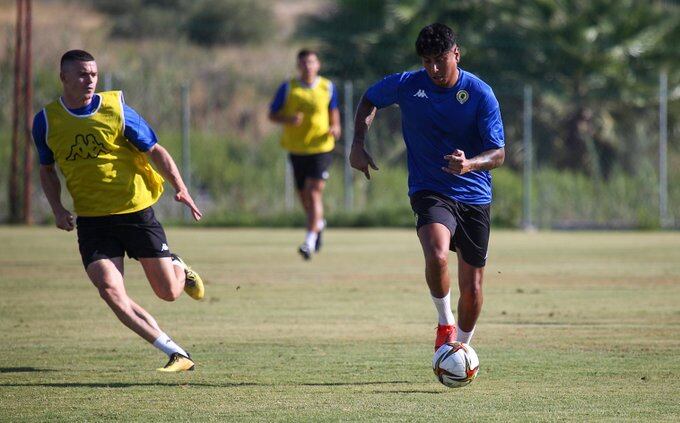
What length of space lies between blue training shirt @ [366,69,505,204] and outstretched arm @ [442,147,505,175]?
0.25 feet

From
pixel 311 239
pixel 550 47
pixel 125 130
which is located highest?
pixel 550 47

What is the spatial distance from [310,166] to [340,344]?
8.90 m

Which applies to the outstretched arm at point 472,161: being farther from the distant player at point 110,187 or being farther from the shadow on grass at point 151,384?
the distant player at point 110,187

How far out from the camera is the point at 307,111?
19.2 metres

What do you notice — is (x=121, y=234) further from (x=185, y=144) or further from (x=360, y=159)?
(x=185, y=144)

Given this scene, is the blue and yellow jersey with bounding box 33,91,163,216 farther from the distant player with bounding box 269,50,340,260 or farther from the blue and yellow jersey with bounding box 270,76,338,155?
the blue and yellow jersey with bounding box 270,76,338,155

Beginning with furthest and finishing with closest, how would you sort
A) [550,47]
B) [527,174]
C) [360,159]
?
[550,47], [527,174], [360,159]

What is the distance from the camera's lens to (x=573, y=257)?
19188mm

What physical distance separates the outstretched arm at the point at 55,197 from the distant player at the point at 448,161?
76.0 inches

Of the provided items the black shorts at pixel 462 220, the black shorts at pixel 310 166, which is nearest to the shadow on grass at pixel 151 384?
the black shorts at pixel 462 220

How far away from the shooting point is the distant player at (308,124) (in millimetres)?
18797

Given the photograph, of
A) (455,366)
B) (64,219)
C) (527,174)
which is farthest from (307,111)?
(455,366)

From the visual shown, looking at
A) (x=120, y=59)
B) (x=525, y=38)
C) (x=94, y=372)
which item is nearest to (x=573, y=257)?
(x=94, y=372)

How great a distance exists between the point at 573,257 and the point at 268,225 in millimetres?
9678
